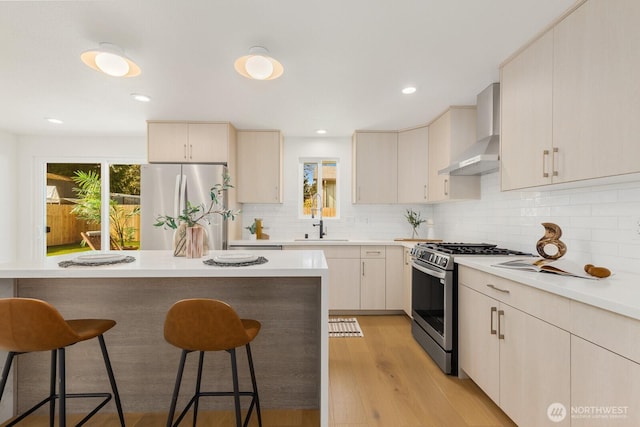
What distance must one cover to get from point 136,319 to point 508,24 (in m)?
2.95

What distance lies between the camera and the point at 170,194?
3.69 meters

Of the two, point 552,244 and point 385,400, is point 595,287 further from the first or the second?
point 385,400

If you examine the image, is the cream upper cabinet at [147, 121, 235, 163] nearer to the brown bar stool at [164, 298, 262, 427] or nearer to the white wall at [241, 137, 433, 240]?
the white wall at [241, 137, 433, 240]

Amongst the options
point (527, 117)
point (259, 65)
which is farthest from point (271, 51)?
point (527, 117)

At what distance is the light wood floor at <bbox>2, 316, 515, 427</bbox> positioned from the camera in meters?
1.92

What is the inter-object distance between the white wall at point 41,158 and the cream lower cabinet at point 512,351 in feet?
15.5

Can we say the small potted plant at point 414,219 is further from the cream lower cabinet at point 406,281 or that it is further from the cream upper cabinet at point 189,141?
the cream upper cabinet at point 189,141

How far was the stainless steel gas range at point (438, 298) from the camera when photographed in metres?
2.47

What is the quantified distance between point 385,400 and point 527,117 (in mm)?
2164

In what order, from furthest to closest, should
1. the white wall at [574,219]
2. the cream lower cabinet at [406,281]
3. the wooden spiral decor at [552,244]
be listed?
1. the cream lower cabinet at [406,281]
2. the wooden spiral decor at [552,244]
3. the white wall at [574,219]

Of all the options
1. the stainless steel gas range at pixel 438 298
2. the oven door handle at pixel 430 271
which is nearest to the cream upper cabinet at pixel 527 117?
the stainless steel gas range at pixel 438 298

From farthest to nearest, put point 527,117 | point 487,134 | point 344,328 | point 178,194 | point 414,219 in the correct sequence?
point 414,219
point 178,194
point 344,328
point 487,134
point 527,117

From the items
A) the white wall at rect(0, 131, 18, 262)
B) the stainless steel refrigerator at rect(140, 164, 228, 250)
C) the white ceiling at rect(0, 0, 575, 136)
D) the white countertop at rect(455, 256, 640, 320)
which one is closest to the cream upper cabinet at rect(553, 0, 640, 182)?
the white ceiling at rect(0, 0, 575, 136)

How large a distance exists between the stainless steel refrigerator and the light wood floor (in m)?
1.96
